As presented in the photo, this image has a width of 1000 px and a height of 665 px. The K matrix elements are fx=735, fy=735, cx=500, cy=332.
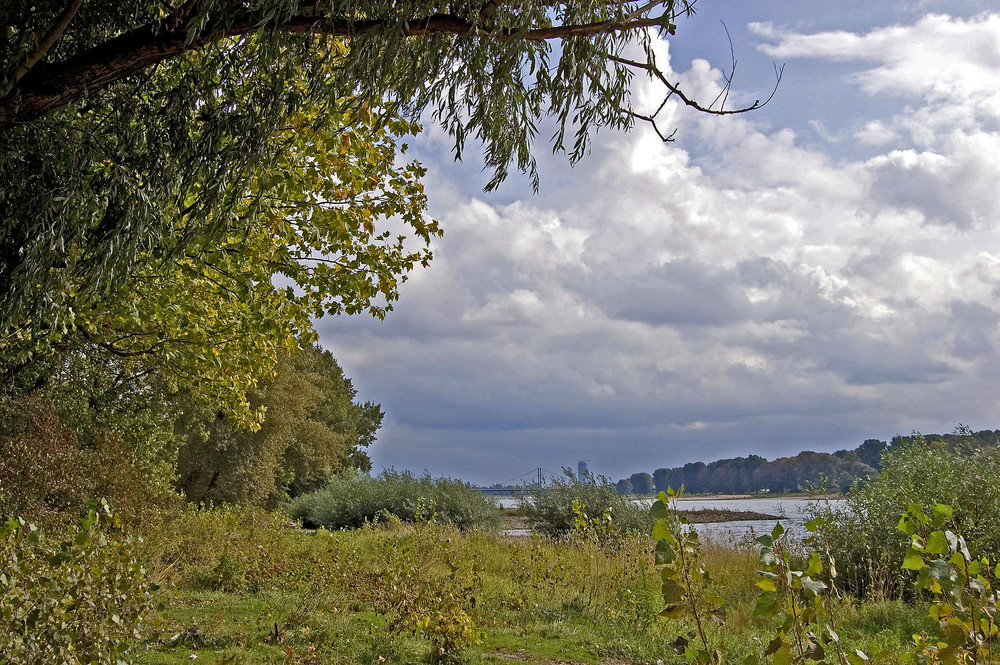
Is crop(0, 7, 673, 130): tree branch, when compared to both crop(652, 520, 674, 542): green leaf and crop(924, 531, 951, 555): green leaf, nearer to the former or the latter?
crop(652, 520, 674, 542): green leaf

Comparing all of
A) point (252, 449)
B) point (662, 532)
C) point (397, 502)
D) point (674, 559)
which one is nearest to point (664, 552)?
point (662, 532)

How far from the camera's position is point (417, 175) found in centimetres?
827

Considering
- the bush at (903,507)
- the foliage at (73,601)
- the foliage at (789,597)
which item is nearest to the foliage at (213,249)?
the foliage at (73,601)

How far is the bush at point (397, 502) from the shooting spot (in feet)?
60.2

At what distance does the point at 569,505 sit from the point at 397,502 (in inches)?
233

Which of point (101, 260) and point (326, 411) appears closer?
point (101, 260)

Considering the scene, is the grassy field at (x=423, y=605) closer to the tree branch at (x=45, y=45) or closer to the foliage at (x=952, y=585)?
the tree branch at (x=45, y=45)

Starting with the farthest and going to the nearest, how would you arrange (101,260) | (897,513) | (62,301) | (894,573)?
(897,513), (894,573), (62,301), (101,260)

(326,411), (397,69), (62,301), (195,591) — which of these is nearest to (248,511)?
(195,591)

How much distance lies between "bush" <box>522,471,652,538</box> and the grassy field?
4567 millimetres

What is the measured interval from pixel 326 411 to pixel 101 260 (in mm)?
26199

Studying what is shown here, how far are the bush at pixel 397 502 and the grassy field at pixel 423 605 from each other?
709cm

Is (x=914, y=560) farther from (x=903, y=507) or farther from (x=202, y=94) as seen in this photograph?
(x=903, y=507)

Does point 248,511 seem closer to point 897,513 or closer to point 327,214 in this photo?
point 327,214
